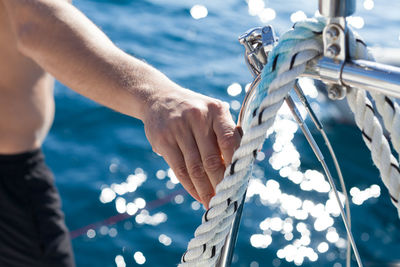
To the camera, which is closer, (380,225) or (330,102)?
(380,225)

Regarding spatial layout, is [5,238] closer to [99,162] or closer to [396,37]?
[99,162]

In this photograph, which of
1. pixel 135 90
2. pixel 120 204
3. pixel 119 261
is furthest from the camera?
pixel 120 204

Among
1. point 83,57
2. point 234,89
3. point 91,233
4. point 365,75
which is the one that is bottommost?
point 91,233

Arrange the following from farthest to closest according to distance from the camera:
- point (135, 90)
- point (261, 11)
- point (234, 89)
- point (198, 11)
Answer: point (261, 11) < point (198, 11) < point (234, 89) < point (135, 90)

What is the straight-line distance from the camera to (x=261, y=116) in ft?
1.81

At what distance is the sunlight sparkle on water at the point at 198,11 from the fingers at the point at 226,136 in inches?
176

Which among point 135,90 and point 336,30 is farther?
point 135,90

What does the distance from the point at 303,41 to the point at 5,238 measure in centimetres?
115

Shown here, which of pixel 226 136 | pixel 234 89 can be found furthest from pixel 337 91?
pixel 234 89

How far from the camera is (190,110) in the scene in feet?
2.12

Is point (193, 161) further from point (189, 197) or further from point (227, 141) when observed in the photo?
point (189, 197)

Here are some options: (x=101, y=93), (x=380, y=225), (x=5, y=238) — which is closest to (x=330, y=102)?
(x=380, y=225)

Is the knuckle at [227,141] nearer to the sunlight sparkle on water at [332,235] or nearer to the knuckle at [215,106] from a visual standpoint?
the knuckle at [215,106]

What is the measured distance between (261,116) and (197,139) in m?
0.11
